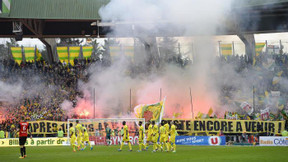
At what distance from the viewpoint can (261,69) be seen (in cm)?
3753

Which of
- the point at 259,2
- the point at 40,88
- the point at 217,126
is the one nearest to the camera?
the point at 259,2

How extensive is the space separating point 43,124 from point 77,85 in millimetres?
7928

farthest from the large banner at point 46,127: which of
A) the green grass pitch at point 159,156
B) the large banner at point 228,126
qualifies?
the green grass pitch at point 159,156

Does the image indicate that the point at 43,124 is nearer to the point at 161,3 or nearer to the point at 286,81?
the point at 161,3

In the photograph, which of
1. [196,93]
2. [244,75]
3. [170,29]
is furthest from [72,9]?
[244,75]

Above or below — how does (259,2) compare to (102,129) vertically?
above

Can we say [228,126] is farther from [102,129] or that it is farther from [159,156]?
[159,156]

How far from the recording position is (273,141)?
2717 centimetres

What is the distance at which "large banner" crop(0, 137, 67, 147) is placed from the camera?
98.7 ft

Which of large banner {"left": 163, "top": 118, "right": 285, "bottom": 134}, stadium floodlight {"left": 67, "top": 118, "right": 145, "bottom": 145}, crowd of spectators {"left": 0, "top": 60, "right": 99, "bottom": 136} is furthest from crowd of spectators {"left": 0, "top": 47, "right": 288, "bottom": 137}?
large banner {"left": 163, "top": 118, "right": 285, "bottom": 134}

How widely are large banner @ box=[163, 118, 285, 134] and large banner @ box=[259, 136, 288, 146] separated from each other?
58.6 inches

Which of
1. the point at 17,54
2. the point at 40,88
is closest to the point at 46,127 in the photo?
the point at 40,88

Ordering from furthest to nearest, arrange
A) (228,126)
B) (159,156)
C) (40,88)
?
(40,88) → (228,126) → (159,156)

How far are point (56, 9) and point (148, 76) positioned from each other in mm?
10623
